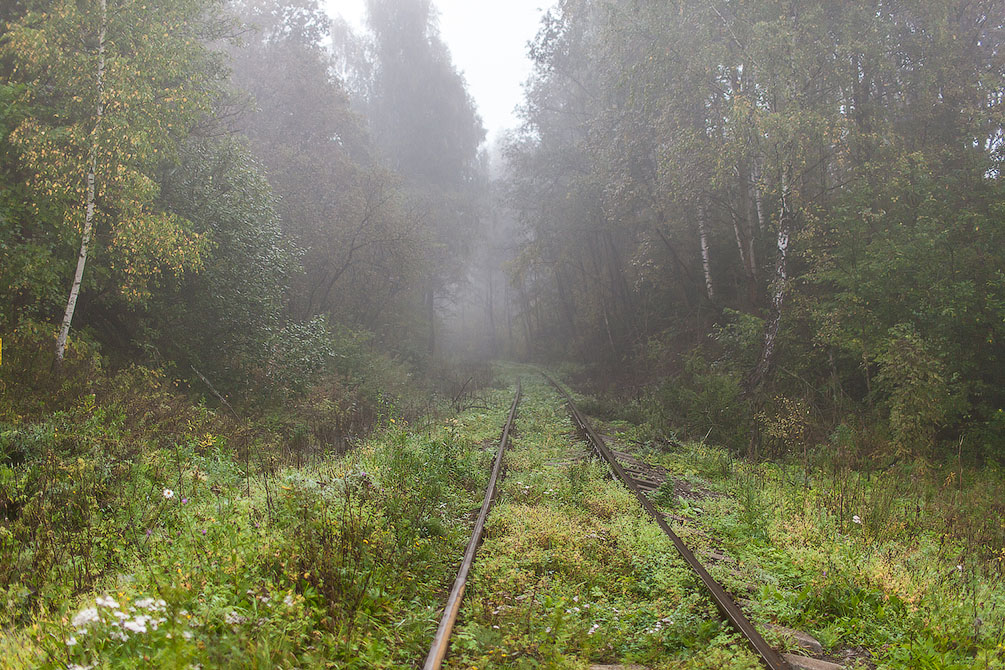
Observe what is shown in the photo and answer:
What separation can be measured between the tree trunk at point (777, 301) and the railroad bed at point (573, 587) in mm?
5479

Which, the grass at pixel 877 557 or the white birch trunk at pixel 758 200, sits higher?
the white birch trunk at pixel 758 200

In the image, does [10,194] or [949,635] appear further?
[10,194]

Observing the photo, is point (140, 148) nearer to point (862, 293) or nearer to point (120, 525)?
point (120, 525)

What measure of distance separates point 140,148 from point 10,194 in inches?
79.5

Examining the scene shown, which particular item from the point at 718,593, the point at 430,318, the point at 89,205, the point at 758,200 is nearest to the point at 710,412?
the point at 758,200

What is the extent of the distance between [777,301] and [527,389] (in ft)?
37.8

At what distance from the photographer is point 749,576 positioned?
207 inches

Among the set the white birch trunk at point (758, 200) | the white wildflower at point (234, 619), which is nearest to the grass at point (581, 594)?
the white wildflower at point (234, 619)

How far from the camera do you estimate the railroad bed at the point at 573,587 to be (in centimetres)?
404

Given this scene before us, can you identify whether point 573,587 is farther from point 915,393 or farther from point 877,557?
point 915,393

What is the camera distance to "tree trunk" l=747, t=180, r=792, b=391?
39.9 feet

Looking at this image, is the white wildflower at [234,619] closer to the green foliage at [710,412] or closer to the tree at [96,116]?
the tree at [96,116]

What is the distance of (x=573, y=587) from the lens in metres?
5.04

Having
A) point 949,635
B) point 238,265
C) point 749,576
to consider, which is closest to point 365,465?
point 749,576
